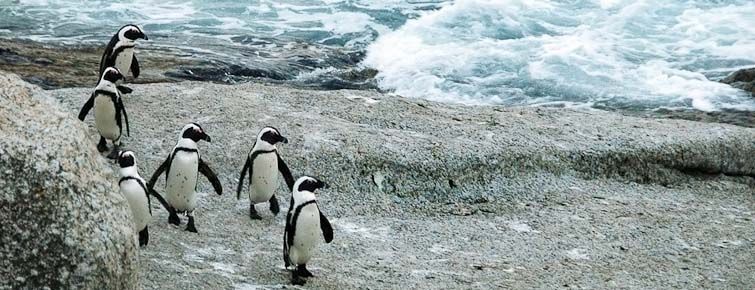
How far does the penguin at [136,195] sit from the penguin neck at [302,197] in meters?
0.89

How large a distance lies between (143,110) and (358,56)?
898 cm

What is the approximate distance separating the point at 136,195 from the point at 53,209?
212 centimetres

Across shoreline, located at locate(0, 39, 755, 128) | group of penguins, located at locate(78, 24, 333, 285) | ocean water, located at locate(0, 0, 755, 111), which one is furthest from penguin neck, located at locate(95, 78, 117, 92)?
ocean water, located at locate(0, 0, 755, 111)

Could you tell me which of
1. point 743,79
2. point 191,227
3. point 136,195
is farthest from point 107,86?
point 743,79

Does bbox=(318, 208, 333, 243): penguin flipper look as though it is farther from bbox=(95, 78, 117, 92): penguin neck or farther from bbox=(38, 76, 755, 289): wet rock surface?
bbox=(95, 78, 117, 92): penguin neck

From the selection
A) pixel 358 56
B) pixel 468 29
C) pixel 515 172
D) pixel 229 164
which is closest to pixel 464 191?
pixel 515 172

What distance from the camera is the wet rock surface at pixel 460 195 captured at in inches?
261

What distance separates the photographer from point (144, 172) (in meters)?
7.98

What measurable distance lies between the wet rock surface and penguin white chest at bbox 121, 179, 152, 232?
0.64 ft

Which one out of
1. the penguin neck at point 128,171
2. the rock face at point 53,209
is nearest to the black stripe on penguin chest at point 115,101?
the penguin neck at point 128,171

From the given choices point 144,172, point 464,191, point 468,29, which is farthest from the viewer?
point 468,29

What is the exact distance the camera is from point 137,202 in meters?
6.16

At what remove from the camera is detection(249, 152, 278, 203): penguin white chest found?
744cm

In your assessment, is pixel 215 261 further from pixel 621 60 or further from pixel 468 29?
pixel 468 29
